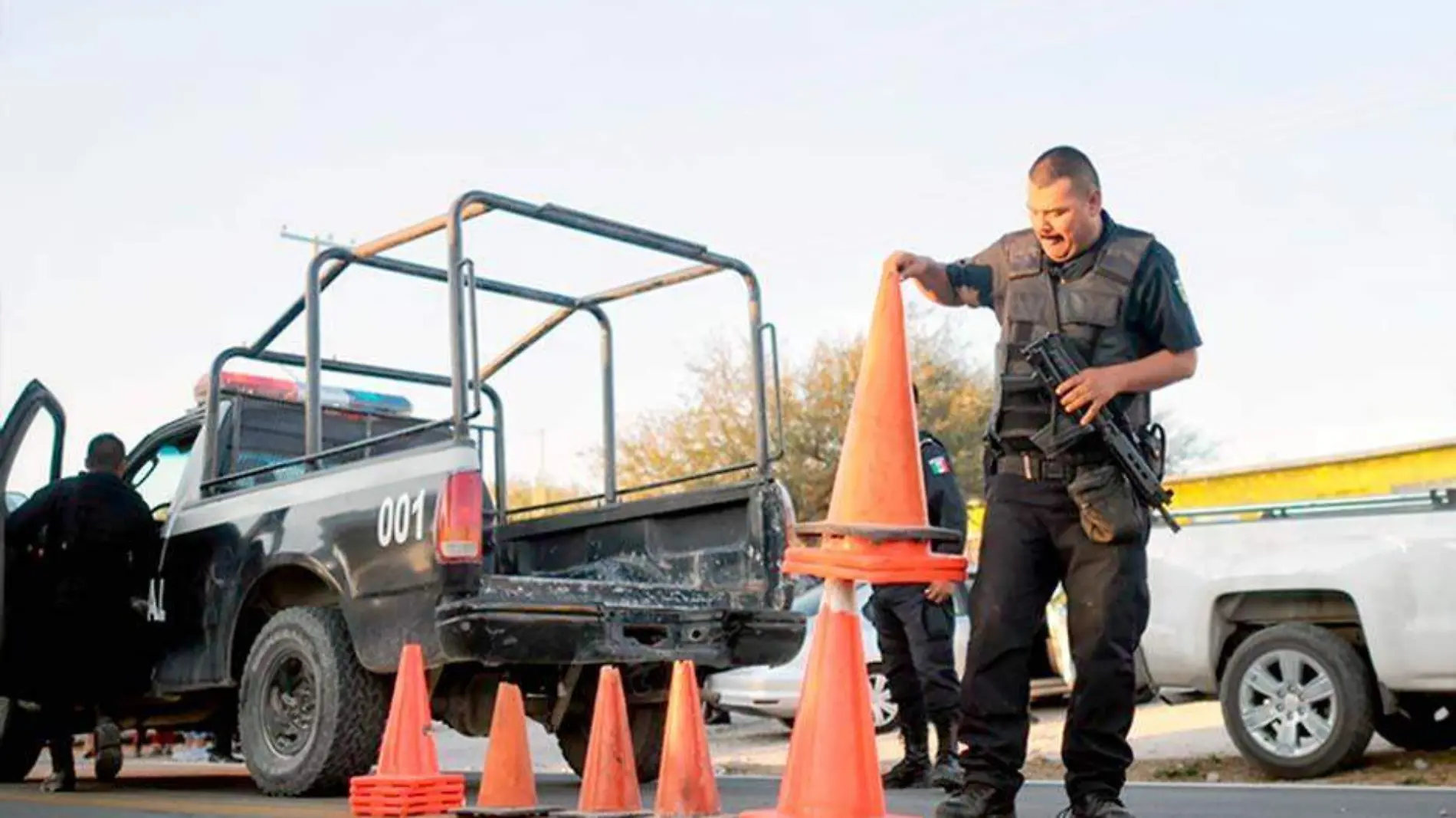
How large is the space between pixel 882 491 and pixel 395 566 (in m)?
3.06

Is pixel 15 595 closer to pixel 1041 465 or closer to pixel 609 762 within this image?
pixel 609 762

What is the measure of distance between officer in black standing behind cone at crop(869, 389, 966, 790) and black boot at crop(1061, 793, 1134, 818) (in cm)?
291

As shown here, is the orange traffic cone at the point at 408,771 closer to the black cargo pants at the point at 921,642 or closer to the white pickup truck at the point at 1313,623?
the black cargo pants at the point at 921,642

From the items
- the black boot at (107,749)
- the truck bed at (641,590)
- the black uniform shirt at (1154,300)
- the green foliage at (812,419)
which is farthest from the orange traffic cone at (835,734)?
the green foliage at (812,419)

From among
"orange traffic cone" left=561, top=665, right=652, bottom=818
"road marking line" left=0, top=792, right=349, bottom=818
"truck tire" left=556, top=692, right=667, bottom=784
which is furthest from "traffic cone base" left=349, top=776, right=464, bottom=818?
"truck tire" left=556, top=692, right=667, bottom=784

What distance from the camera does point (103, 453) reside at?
848 centimetres

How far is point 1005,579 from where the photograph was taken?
14.2 ft

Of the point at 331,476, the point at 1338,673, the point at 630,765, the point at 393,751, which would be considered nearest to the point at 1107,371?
the point at 630,765

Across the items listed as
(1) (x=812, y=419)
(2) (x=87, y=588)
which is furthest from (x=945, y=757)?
(1) (x=812, y=419)

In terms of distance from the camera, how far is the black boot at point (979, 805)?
13.9ft

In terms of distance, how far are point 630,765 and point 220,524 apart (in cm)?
324

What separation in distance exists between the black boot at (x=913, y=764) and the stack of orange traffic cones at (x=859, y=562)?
11.5 ft

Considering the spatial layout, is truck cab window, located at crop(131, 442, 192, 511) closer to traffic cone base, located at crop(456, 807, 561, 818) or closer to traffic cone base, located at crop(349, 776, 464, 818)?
traffic cone base, located at crop(349, 776, 464, 818)

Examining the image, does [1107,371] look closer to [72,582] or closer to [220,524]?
[220,524]
